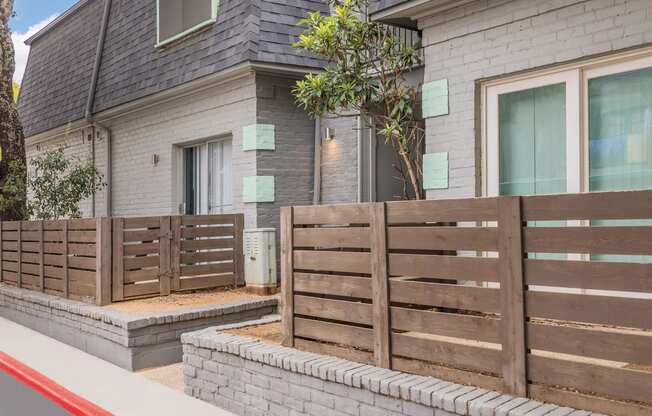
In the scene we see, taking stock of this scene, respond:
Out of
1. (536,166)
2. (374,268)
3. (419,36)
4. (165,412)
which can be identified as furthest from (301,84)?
(165,412)

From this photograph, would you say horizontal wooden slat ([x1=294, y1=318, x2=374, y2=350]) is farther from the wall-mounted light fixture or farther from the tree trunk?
the tree trunk

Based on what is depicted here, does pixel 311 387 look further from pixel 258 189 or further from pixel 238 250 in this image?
pixel 258 189

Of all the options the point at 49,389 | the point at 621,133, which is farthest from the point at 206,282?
the point at 621,133

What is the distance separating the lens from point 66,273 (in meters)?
8.50

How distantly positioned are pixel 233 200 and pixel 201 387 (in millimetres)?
4677

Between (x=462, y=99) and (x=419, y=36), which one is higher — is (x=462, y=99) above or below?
below

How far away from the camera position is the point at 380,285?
14.4 ft

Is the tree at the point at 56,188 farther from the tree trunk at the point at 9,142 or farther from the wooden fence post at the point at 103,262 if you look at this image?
the wooden fence post at the point at 103,262

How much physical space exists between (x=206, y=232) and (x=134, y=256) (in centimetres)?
103

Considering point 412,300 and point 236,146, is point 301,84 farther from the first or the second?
point 412,300

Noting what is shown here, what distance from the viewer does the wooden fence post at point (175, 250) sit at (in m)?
8.20

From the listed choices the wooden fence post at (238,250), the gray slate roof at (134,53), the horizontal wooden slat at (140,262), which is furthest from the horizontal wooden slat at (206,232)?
the gray slate roof at (134,53)

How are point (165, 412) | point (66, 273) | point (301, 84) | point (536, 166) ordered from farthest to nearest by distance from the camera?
point (66, 273) → point (301, 84) → point (536, 166) → point (165, 412)

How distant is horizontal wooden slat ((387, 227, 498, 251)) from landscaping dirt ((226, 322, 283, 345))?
1.57m
